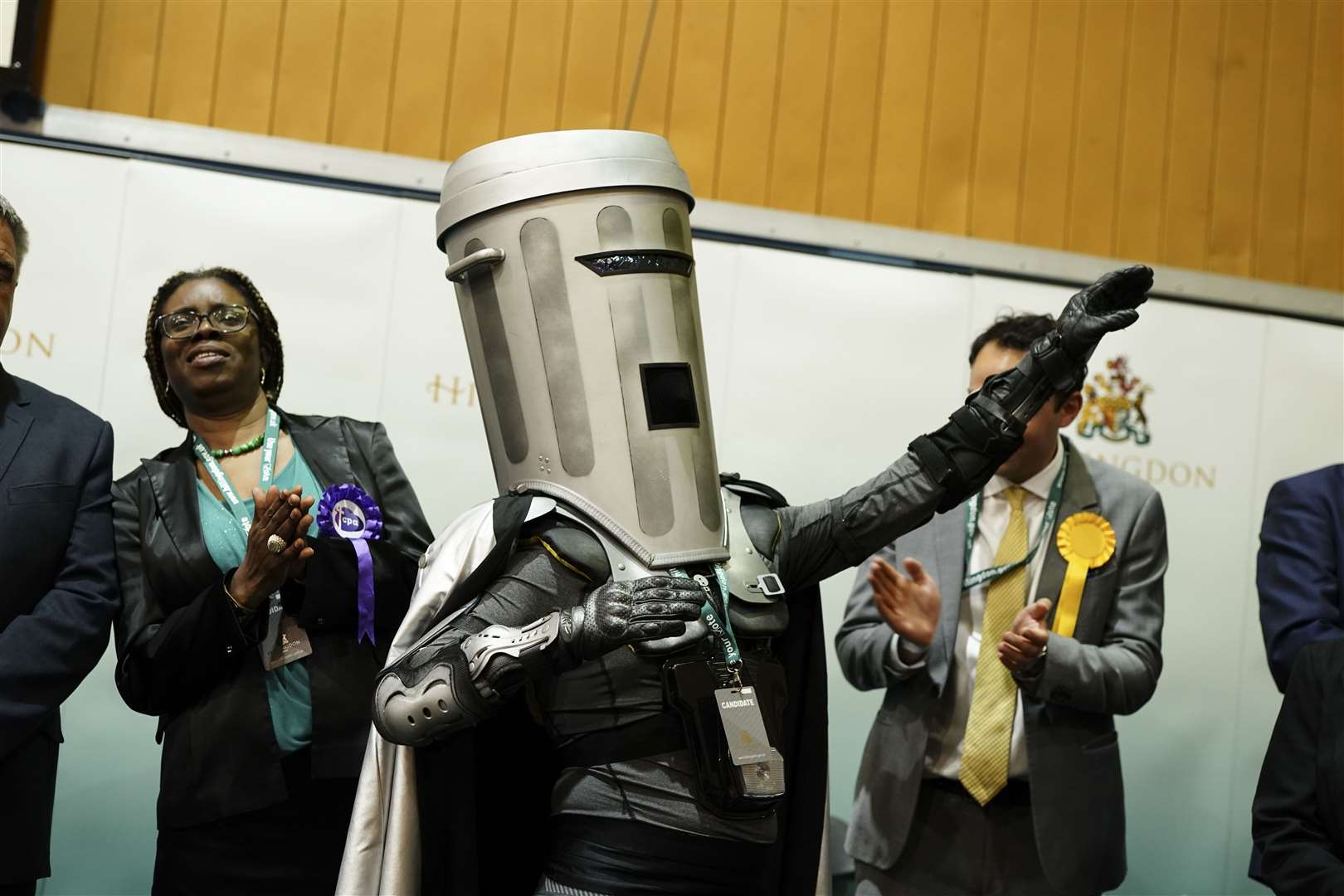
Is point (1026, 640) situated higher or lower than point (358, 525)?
lower

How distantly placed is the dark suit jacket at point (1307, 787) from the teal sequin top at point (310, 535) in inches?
67.6

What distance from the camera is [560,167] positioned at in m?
2.11

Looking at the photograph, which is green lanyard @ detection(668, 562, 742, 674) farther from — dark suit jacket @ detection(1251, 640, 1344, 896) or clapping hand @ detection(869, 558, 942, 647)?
dark suit jacket @ detection(1251, 640, 1344, 896)

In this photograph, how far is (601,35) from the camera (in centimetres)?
394

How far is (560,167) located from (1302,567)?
5.90ft

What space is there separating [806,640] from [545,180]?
889 mm

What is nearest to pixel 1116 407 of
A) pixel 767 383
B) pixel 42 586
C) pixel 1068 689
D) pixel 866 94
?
pixel 767 383

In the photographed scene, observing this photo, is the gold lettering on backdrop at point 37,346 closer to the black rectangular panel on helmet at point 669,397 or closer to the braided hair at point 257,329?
the braided hair at point 257,329

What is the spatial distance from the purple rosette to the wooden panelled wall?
152 centimetres

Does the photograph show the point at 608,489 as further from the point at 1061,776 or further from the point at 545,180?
the point at 1061,776

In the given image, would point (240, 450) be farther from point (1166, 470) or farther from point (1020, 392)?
point (1166, 470)

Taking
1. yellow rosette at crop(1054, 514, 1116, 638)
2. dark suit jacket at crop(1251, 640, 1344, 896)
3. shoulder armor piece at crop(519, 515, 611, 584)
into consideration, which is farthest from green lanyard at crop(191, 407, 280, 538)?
dark suit jacket at crop(1251, 640, 1344, 896)

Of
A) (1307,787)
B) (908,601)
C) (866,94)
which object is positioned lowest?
(1307,787)

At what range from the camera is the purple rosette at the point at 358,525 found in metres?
2.54
